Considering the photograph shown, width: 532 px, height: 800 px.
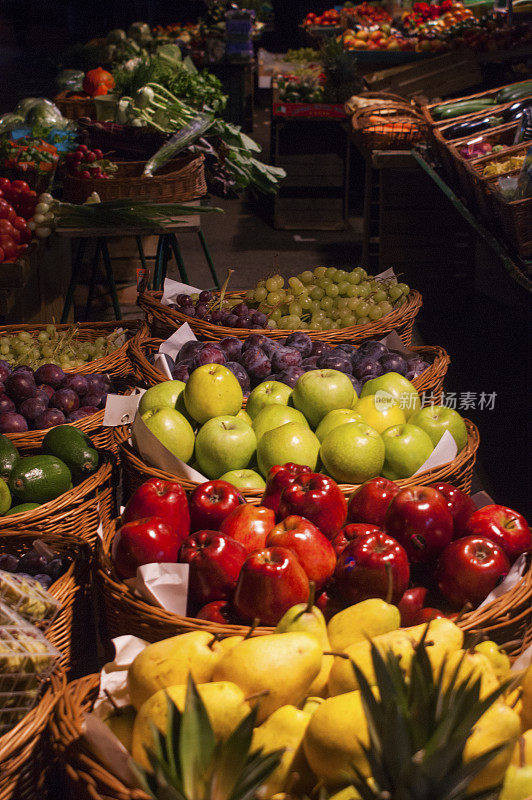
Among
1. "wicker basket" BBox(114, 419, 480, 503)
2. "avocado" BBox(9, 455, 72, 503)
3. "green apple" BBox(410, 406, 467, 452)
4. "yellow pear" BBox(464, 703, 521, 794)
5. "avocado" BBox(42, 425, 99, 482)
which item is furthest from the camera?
"avocado" BBox(42, 425, 99, 482)

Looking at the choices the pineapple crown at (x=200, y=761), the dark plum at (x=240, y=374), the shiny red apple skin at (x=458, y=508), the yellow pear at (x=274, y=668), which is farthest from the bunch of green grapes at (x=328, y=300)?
the pineapple crown at (x=200, y=761)

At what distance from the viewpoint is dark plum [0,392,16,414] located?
233 centimetres

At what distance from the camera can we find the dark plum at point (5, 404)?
2.33m

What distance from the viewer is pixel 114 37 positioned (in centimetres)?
865

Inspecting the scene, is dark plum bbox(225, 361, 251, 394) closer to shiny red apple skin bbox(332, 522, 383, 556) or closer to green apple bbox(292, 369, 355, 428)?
green apple bbox(292, 369, 355, 428)

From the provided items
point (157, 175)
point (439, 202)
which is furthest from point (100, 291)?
point (439, 202)

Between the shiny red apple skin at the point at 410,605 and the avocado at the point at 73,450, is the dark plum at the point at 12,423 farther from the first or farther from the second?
the shiny red apple skin at the point at 410,605

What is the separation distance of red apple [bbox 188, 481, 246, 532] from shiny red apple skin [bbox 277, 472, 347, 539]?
11 centimetres

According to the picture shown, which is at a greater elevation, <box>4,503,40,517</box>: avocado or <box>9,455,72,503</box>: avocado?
<box>9,455,72,503</box>: avocado

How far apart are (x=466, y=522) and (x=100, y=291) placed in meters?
4.59

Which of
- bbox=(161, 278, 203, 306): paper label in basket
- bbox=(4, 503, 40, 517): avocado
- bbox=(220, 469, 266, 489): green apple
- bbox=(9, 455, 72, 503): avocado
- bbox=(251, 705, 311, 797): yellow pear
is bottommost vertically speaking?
bbox=(4, 503, 40, 517): avocado

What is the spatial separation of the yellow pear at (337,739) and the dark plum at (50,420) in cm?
159

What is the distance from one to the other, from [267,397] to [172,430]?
322 mm

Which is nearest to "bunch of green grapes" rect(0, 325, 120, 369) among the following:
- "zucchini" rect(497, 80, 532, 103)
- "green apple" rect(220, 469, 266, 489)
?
"green apple" rect(220, 469, 266, 489)
